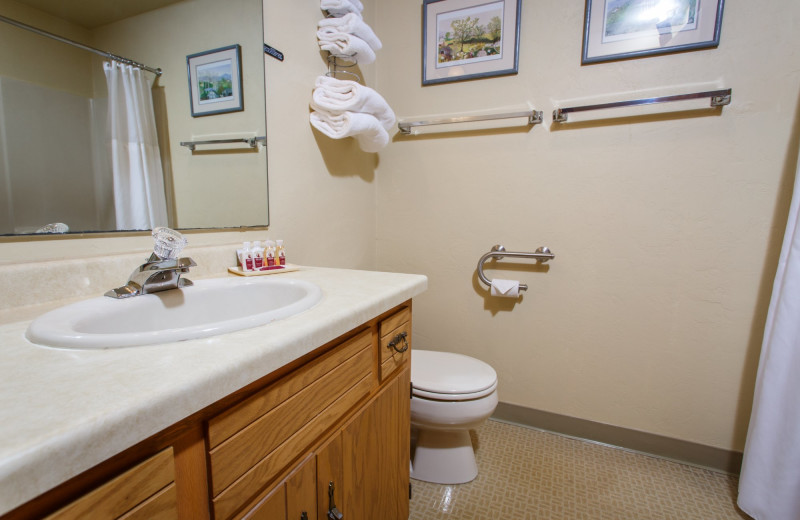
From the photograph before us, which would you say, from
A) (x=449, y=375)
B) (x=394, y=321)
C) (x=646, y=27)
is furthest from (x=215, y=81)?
(x=646, y=27)

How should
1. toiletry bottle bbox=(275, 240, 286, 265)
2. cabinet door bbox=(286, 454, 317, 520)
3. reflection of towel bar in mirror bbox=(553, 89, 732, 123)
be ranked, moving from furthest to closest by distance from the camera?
reflection of towel bar in mirror bbox=(553, 89, 732, 123) < toiletry bottle bbox=(275, 240, 286, 265) < cabinet door bbox=(286, 454, 317, 520)

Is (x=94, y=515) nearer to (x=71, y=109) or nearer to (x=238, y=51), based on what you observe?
(x=71, y=109)

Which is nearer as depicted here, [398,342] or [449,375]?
[398,342]

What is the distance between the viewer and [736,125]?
1.23 m

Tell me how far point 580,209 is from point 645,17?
727 millimetres

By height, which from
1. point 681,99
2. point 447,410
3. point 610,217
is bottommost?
point 447,410

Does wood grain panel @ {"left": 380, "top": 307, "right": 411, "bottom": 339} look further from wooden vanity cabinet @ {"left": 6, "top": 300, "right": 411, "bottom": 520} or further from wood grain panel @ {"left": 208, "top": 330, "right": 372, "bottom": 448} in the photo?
wood grain panel @ {"left": 208, "top": 330, "right": 372, "bottom": 448}

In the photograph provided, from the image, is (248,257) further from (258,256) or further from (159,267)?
(159,267)

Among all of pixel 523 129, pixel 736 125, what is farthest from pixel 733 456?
pixel 523 129

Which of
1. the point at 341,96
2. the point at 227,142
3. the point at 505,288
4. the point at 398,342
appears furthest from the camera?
the point at 505,288

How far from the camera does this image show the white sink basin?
1.51 ft

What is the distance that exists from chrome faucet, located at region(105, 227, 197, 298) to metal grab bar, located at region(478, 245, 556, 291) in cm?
118

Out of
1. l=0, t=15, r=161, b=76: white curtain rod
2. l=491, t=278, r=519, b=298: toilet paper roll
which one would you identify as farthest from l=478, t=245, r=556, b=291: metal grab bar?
l=0, t=15, r=161, b=76: white curtain rod

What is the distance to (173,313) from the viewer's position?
731 millimetres
